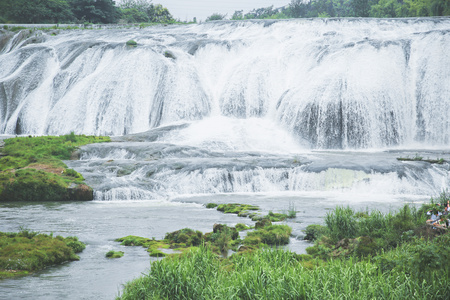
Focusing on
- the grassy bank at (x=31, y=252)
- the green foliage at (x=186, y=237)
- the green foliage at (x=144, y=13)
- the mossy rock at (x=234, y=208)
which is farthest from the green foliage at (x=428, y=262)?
the green foliage at (x=144, y=13)

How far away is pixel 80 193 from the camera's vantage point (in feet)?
69.0

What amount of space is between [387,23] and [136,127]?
83.5 ft

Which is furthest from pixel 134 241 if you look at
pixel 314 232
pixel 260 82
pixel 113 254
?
pixel 260 82

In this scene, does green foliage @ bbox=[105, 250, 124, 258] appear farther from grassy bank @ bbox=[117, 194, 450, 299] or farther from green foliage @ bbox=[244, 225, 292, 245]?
grassy bank @ bbox=[117, 194, 450, 299]

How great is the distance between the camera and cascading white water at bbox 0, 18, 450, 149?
113 ft

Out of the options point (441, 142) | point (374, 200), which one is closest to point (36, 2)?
point (441, 142)

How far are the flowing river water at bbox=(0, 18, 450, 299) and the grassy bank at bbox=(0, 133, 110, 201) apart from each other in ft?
2.93

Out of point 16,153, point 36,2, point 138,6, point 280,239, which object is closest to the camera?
point 280,239

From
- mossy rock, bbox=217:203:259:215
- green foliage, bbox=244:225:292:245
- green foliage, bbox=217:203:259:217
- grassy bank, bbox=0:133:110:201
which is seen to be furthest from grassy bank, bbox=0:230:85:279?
grassy bank, bbox=0:133:110:201

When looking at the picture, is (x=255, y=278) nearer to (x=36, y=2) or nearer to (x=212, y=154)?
(x=212, y=154)

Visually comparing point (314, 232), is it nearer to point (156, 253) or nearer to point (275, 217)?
point (275, 217)

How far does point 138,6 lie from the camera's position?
97938mm

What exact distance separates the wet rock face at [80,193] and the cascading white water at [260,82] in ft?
56.3

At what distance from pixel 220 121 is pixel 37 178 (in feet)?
60.2
